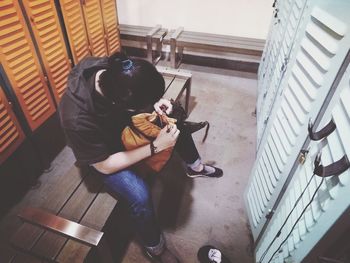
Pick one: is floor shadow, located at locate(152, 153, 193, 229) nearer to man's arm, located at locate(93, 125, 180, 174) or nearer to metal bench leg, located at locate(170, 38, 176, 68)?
man's arm, located at locate(93, 125, 180, 174)

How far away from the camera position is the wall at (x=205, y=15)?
382cm

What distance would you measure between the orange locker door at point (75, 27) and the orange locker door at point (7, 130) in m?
1.07

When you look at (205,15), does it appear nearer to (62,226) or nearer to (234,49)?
(234,49)

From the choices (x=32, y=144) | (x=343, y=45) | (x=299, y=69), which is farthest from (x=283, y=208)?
(x=32, y=144)

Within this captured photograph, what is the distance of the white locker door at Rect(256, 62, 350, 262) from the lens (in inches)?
31.8

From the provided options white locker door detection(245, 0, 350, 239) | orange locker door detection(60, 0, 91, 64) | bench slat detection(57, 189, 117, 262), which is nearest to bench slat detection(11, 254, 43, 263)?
bench slat detection(57, 189, 117, 262)

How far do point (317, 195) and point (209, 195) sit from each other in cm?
150

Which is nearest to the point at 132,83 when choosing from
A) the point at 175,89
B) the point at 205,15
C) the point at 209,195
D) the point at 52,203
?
the point at 52,203

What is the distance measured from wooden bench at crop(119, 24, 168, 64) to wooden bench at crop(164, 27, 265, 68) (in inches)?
5.2

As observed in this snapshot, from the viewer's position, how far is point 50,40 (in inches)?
92.8

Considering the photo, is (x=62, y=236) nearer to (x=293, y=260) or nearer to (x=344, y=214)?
(x=293, y=260)

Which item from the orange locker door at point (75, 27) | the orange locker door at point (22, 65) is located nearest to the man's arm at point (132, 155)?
the orange locker door at point (22, 65)

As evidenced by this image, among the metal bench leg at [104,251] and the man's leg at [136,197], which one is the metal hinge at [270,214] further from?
the metal bench leg at [104,251]

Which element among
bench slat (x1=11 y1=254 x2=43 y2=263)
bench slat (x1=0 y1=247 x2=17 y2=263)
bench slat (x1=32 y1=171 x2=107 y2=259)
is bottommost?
bench slat (x1=0 y1=247 x2=17 y2=263)
